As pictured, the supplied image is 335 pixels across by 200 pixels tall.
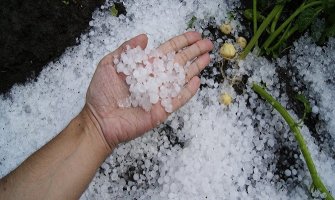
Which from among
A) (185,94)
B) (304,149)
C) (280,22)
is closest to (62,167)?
Result: (185,94)

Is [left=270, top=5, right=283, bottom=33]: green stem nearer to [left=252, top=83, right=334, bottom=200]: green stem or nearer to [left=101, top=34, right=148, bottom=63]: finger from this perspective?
[left=252, top=83, right=334, bottom=200]: green stem

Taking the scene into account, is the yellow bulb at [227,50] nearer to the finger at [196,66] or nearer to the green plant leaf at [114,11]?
the finger at [196,66]

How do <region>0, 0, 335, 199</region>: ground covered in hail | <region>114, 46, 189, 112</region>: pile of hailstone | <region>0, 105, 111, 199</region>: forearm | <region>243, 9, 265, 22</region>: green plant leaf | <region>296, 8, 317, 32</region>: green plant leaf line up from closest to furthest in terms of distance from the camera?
<region>0, 105, 111, 199</region>: forearm < <region>114, 46, 189, 112</region>: pile of hailstone < <region>296, 8, 317, 32</region>: green plant leaf < <region>0, 0, 335, 199</region>: ground covered in hail < <region>243, 9, 265, 22</region>: green plant leaf

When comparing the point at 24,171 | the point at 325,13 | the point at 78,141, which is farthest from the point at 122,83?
the point at 325,13

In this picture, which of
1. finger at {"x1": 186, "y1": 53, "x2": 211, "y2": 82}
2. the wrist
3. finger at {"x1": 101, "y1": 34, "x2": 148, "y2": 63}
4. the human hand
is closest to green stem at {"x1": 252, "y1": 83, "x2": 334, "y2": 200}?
finger at {"x1": 186, "y1": 53, "x2": 211, "y2": 82}

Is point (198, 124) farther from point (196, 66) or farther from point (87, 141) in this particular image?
point (87, 141)

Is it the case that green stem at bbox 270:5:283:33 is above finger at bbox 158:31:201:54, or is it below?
below
